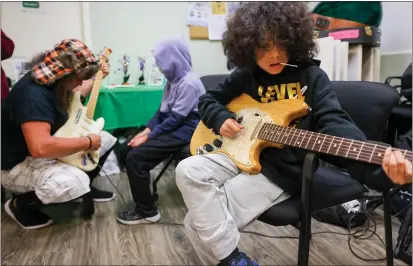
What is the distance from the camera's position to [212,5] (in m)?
3.16

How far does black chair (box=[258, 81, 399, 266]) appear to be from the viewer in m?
0.91

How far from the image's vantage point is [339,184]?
1.07 m

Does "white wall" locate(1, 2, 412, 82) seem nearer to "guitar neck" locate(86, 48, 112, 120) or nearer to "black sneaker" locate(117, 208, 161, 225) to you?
"guitar neck" locate(86, 48, 112, 120)

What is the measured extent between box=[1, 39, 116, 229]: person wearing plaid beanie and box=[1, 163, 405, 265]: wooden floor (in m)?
0.14

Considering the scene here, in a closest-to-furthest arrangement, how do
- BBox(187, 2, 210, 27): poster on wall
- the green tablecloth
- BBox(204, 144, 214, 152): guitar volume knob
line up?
BBox(204, 144, 214, 152): guitar volume knob, the green tablecloth, BBox(187, 2, 210, 27): poster on wall

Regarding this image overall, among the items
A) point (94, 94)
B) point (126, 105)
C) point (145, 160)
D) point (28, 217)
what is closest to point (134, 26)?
point (126, 105)

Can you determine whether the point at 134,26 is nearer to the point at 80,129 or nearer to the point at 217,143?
the point at 80,129

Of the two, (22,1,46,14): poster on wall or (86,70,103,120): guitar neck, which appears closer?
(86,70,103,120): guitar neck

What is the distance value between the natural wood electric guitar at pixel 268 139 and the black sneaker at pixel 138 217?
688 millimetres

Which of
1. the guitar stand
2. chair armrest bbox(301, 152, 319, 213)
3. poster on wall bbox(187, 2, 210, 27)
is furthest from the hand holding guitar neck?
poster on wall bbox(187, 2, 210, 27)

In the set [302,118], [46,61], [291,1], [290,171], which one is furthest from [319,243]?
[46,61]

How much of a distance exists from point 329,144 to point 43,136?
4.06 feet

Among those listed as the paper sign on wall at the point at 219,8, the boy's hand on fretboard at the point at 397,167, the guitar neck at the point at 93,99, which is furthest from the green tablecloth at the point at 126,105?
the boy's hand on fretboard at the point at 397,167

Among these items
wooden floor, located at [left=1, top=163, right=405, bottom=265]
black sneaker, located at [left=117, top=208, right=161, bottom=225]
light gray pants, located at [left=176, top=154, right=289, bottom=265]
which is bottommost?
wooden floor, located at [left=1, top=163, right=405, bottom=265]
